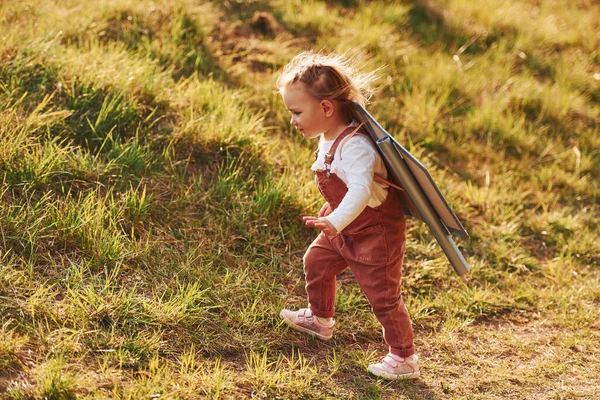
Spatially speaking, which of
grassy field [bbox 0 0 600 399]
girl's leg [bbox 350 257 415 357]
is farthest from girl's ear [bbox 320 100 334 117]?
grassy field [bbox 0 0 600 399]

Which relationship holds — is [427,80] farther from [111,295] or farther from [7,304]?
[7,304]

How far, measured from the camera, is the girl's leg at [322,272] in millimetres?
3434

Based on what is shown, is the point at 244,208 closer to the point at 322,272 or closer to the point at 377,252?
the point at 322,272

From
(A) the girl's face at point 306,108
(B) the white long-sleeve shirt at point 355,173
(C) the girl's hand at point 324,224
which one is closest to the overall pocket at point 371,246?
(B) the white long-sleeve shirt at point 355,173

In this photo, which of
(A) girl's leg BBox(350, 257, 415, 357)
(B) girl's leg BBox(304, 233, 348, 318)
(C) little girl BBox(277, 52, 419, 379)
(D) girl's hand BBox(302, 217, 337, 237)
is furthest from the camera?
(B) girl's leg BBox(304, 233, 348, 318)

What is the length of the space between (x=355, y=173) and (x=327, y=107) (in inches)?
13.5

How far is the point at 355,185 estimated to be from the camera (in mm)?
3061

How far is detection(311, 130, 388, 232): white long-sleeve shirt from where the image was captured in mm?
3026

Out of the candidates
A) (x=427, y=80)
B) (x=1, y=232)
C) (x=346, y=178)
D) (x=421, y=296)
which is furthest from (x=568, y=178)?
(x=1, y=232)

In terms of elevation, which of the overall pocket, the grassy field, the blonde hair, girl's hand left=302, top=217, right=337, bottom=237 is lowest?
the grassy field

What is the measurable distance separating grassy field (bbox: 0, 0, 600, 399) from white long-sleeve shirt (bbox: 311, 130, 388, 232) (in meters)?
0.81

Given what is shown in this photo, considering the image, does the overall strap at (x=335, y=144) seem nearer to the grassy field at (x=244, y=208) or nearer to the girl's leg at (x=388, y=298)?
the girl's leg at (x=388, y=298)

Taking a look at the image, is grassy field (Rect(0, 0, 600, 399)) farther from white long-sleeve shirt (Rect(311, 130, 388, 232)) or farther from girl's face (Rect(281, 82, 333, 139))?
girl's face (Rect(281, 82, 333, 139))

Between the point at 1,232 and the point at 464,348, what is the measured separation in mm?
2476
